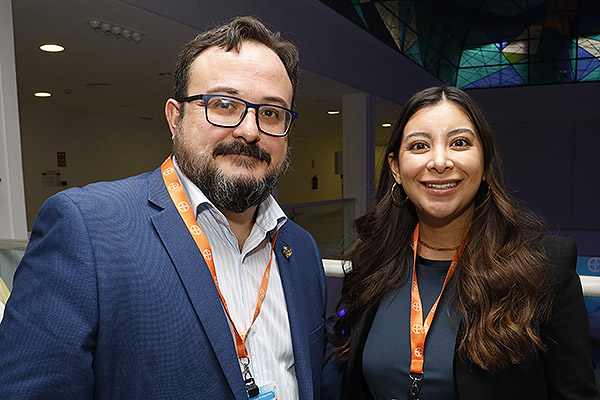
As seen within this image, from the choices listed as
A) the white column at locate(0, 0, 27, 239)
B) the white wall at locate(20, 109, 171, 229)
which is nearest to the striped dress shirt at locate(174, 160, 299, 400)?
the white column at locate(0, 0, 27, 239)

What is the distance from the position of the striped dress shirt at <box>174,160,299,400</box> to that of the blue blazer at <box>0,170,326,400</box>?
11cm

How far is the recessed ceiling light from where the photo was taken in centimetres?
444

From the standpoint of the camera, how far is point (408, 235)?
5.78 feet

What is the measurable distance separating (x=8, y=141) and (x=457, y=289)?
2.85 metres

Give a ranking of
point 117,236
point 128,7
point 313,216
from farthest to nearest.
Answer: point 313,216 → point 128,7 → point 117,236

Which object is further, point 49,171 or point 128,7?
point 49,171

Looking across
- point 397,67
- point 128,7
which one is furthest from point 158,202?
point 397,67

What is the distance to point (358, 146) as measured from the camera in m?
8.09

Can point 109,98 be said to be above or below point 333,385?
above

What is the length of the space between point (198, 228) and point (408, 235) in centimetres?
91

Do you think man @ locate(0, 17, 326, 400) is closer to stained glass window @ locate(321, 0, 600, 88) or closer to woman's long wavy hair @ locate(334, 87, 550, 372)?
woman's long wavy hair @ locate(334, 87, 550, 372)

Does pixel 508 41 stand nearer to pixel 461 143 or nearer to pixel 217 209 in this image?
pixel 461 143

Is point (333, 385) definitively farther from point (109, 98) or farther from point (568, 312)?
point (109, 98)

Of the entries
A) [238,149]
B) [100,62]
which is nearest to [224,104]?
[238,149]
